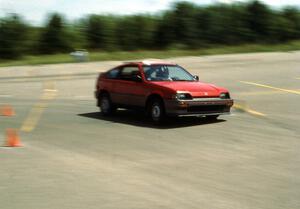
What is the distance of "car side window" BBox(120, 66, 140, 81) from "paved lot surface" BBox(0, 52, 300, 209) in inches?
41.4

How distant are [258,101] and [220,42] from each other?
2495 cm

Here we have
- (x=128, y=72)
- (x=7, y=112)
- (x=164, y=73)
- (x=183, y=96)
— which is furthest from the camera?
(x=7, y=112)

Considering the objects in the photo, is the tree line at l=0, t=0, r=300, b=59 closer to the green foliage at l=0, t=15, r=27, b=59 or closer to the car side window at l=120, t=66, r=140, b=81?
the green foliage at l=0, t=15, r=27, b=59

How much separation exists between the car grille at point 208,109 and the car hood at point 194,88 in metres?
0.28

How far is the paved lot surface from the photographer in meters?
7.54

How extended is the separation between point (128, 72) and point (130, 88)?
0.61m

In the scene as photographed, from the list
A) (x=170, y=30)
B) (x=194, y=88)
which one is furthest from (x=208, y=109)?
(x=170, y=30)

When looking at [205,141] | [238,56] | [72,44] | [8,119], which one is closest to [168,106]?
[205,141]

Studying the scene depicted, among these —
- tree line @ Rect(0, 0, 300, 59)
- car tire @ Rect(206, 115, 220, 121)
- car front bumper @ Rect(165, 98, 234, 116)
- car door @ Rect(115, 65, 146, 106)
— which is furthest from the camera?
tree line @ Rect(0, 0, 300, 59)

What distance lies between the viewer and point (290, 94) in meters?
20.8

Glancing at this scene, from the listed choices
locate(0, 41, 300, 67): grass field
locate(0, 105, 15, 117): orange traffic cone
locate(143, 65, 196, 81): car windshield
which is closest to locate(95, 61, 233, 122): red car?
locate(143, 65, 196, 81): car windshield

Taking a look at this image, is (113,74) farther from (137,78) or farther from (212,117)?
(212,117)

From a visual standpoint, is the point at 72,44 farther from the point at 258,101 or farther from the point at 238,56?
the point at 258,101

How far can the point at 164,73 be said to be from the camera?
50.8ft
